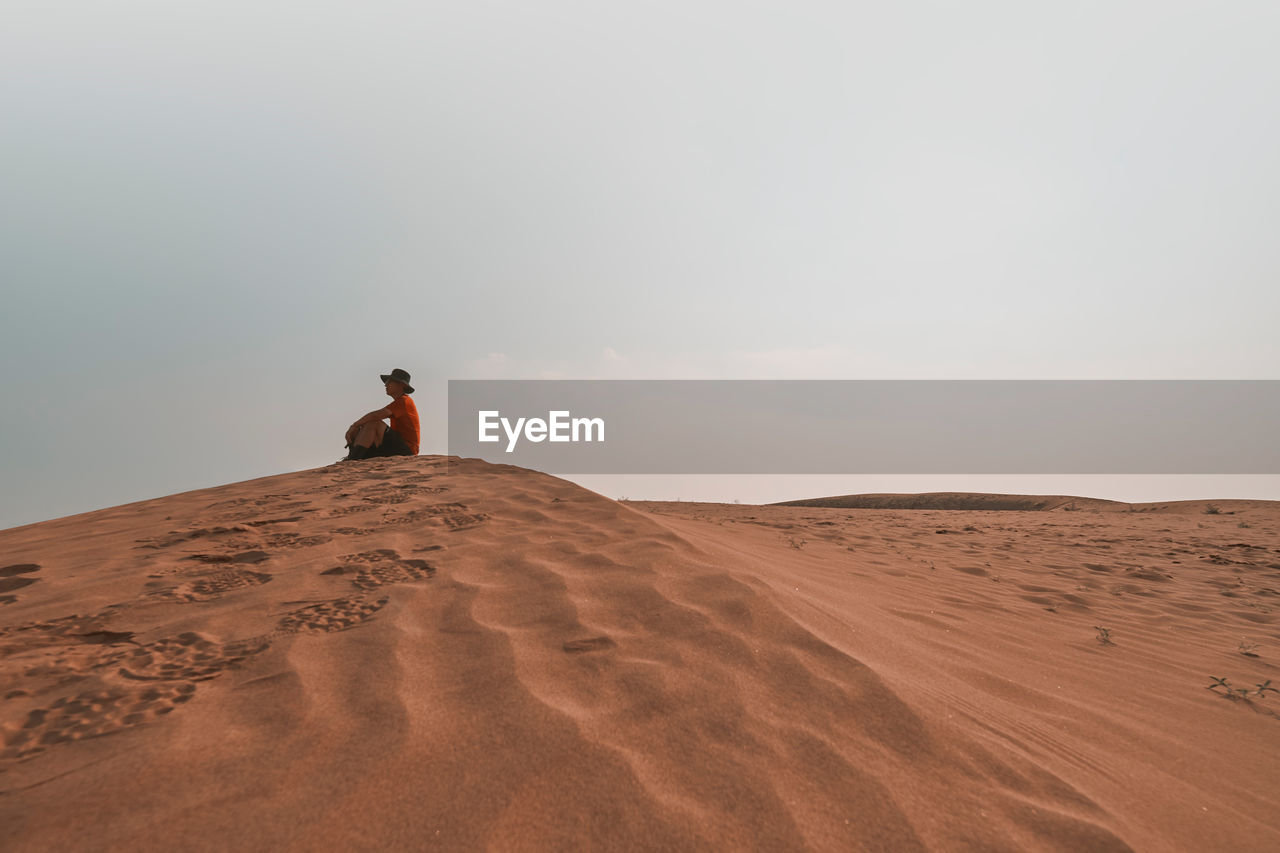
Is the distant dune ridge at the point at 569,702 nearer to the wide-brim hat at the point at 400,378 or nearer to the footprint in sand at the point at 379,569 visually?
the footprint in sand at the point at 379,569

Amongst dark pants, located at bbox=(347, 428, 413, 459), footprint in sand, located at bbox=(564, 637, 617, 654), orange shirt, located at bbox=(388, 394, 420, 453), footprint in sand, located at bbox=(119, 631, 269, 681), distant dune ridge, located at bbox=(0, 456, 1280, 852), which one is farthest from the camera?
orange shirt, located at bbox=(388, 394, 420, 453)

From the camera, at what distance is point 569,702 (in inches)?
76.4

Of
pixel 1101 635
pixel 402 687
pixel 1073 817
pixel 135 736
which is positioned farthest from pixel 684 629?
pixel 1101 635

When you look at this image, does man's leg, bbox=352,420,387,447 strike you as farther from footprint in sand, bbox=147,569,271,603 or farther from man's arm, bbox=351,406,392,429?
footprint in sand, bbox=147,569,271,603

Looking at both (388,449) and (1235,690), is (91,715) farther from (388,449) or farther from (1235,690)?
(388,449)

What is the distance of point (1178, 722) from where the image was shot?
2.61m

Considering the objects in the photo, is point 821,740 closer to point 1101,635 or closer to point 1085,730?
point 1085,730

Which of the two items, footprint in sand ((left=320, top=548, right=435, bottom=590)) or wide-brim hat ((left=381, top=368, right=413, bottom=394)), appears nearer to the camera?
footprint in sand ((left=320, top=548, right=435, bottom=590))

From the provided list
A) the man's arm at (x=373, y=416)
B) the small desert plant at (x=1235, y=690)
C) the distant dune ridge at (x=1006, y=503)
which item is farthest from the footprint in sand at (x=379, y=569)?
the distant dune ridge at (x=1006, y=503)

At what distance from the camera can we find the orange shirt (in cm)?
805

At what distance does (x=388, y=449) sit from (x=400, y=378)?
100 cm

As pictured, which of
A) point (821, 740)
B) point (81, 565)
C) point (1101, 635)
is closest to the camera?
point (821, 740)

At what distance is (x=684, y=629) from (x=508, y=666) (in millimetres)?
752

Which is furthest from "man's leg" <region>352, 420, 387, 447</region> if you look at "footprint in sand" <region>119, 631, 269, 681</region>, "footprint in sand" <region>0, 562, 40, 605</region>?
"footprint in sand" <region>119, 631, 269, 681</region>
